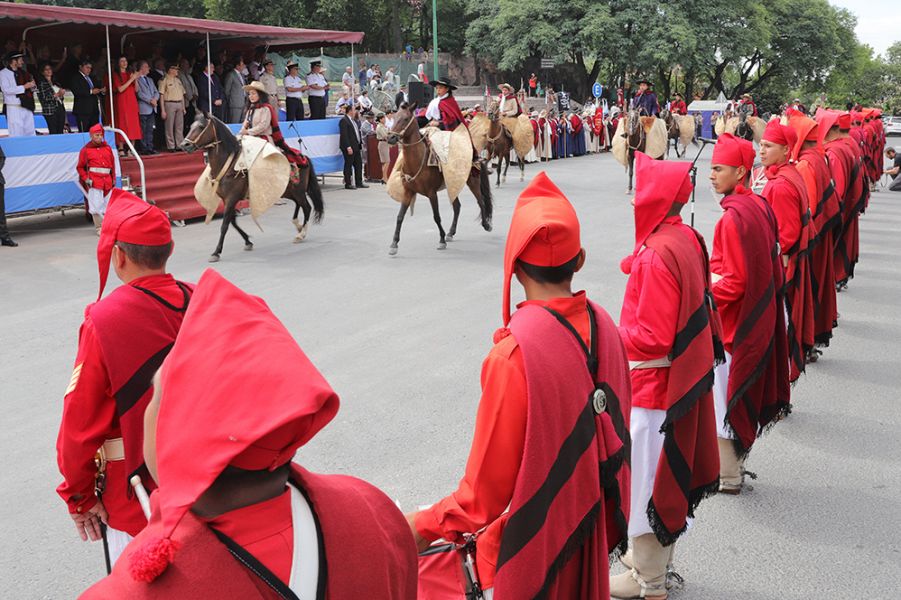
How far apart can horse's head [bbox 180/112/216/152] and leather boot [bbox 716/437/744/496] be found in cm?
906

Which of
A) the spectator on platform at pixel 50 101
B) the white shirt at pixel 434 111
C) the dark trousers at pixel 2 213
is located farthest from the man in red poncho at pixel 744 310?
the spectator on platform at pixel 50 101

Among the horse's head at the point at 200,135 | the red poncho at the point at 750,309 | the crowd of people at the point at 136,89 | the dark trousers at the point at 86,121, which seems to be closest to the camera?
the red poncho at the point at 750,309

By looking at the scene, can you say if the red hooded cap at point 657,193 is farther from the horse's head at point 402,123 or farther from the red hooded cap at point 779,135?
the horse's head at point 402,123

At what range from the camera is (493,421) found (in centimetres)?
248

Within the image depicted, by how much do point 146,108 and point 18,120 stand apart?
276cm

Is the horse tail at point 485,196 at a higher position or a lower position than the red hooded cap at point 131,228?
lower

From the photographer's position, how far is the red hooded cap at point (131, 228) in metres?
3.21

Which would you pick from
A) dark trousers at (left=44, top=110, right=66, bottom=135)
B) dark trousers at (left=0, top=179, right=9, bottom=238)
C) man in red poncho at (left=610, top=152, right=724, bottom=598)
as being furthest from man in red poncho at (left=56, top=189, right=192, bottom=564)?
dark trousers at (left=44, top=110, right=66, bottom=135)

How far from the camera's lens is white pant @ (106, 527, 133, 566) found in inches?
129

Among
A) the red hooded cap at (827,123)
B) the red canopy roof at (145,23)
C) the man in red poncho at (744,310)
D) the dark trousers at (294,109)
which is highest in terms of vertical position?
the red canopy roof at (145,23)

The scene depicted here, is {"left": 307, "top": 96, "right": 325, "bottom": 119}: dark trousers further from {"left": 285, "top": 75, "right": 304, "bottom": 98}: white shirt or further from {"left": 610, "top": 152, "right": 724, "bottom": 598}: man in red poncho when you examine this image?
{"left": 610, "top": 152, "right": 724, "bottom": 598}: man in red poncho

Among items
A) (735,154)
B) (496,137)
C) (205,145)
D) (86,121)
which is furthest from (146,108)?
(735,154)

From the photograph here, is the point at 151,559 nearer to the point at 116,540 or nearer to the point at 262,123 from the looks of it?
the point at 116,540

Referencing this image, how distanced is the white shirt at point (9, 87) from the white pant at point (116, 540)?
13.3 metres
